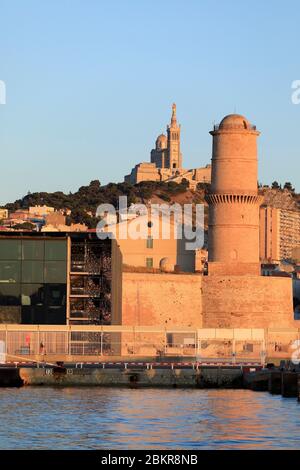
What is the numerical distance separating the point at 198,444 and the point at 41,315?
34041 millimetres

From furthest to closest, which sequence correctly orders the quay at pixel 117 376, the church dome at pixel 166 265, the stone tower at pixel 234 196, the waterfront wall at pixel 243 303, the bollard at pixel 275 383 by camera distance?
1. the church dome at pixel 166 265
2. the waterfront wall at pixel 243 303
3. the stone tower at pixel 234 196
4. the quay at pixel 117 376
5. the bollard at pixel 275 383

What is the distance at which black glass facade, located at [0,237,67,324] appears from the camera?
3196 inches

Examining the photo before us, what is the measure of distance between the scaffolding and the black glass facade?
4.45 ft

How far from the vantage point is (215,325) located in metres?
103

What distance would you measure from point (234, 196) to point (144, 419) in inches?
1953

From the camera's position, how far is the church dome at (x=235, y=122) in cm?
10331

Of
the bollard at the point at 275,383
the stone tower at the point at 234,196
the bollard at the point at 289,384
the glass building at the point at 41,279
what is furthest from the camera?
the stone tower at the point at 234,196

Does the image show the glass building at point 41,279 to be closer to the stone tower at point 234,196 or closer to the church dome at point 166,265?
the stone tower at point 234,196

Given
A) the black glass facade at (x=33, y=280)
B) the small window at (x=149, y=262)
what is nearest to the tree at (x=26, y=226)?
the small window at (x=149, y=262)

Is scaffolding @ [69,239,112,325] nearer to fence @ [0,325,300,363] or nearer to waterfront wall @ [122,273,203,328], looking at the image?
fence @ [0,325,300,363]

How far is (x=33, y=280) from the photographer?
267 ft

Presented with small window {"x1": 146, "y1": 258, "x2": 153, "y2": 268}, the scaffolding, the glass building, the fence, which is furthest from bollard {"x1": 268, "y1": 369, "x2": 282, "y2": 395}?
small window {"x1": 146, "y1": 258, "x2": 153, "y2": 268}
